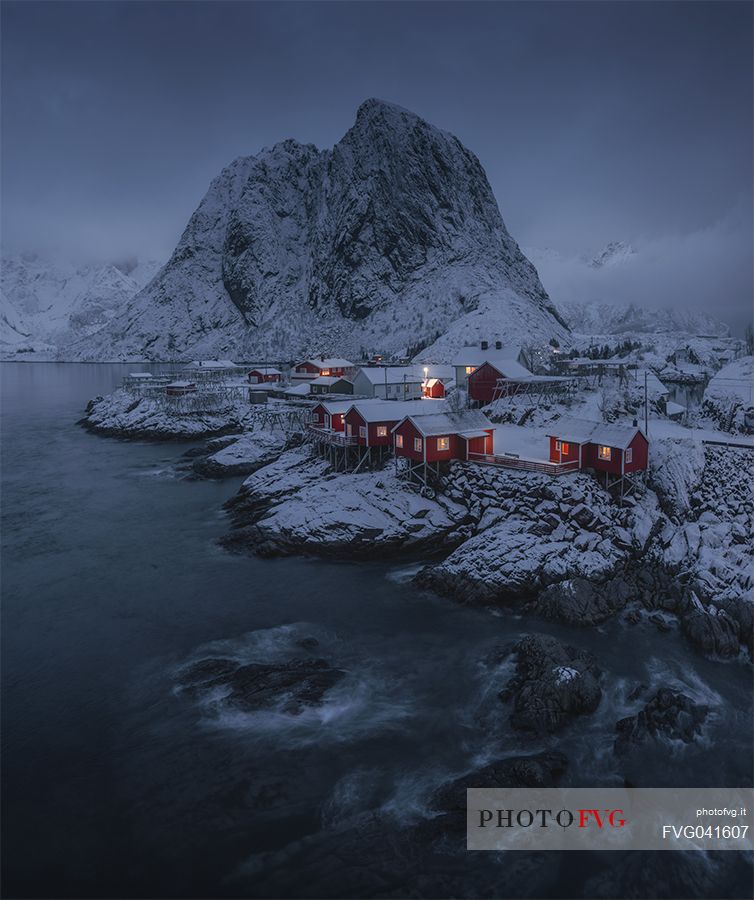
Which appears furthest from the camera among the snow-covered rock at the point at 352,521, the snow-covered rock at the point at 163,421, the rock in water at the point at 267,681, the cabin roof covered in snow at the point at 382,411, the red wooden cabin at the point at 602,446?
the snow-covered rock at the point at 163,421

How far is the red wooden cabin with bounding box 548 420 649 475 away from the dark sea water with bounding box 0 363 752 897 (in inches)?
480

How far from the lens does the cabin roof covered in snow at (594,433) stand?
35125 millimetres

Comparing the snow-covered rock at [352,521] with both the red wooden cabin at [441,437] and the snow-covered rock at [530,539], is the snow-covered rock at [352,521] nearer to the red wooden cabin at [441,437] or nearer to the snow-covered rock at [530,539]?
the red wooden cabin at [441,437]

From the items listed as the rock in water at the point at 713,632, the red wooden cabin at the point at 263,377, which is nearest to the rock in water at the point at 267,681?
the rock in water at the point at 713,632

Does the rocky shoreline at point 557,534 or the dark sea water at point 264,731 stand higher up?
the rocky shoreline at point 557,534

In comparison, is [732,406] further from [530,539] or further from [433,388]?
[433,388]

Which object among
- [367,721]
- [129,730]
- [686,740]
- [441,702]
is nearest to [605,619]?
[686,740]

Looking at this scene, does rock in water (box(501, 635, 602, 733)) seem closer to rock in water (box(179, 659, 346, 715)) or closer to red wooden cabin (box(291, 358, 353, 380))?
rock in water (box(179, 659, 346, 715))

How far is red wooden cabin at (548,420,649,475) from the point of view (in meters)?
35.0

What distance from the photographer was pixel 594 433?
1438 inches

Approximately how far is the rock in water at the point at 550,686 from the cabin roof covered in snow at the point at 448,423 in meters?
18.6

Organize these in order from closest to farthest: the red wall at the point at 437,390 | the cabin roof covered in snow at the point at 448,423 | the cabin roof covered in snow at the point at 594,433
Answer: the cabin roof covered in snow at the point at 594,433 → the cabin roof covered in snow at the point at 448,423 → the red wall at the point at 437,390

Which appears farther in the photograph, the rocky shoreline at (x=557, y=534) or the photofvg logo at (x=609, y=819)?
the rocky shoreline at (x=557, y=534)

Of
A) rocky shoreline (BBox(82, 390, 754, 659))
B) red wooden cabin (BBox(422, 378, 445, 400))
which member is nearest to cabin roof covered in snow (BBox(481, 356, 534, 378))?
red wooden cabin (BBox(422, 378, 445, 400))
